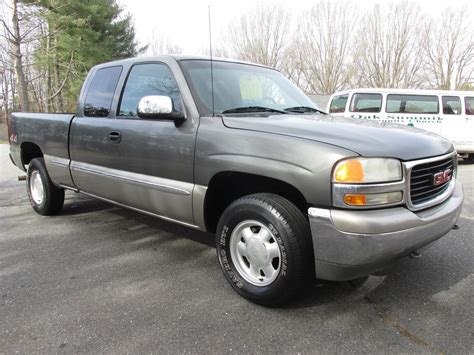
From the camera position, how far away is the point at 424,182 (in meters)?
2.64

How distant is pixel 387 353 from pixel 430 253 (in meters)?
1.79

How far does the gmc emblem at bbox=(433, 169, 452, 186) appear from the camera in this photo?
2748 millimetres

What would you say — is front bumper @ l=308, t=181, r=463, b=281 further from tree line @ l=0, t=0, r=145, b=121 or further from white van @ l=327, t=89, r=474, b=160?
tree line @ l=0, t=0, r=145, b=121

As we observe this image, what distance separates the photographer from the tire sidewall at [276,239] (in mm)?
2566

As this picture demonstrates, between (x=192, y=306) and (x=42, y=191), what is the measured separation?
3.29 meters

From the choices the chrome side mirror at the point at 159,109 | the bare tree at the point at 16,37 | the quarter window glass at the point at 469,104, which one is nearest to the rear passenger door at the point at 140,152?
the chrome side mirror at the point at 159,109

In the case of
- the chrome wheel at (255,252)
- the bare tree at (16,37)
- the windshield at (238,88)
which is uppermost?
the bare tree at (16,37)

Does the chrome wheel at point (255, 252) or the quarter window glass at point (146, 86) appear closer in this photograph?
the chrome wheel at point (255, 252)

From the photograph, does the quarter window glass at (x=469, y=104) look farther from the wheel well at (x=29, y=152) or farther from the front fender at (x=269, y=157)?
the wheel well at (x=29, y=152)

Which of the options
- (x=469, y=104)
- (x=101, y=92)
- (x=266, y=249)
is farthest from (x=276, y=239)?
(x=469, y=104)

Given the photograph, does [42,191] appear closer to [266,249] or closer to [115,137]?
[115,137]

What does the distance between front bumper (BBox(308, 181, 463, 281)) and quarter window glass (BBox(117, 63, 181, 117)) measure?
1.59m

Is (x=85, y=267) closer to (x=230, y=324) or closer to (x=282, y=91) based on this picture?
(x=230, y=324)

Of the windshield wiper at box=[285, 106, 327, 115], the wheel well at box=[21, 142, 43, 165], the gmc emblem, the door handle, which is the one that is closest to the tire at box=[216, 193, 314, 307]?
the gmc emblem
